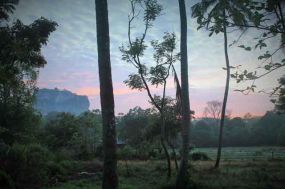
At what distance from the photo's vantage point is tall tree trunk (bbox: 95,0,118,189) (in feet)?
32.8

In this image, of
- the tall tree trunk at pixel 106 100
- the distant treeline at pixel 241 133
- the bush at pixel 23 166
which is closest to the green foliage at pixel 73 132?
the distant treeline at pixel 241 133

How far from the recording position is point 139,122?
48969 mm

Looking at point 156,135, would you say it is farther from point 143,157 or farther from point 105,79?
point 105,79

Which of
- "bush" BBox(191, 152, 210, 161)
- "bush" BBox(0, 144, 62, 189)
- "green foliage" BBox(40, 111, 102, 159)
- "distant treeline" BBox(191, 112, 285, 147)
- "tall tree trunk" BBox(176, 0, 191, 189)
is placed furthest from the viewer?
"distant treeline" BBox(191, 112, 285, 147)

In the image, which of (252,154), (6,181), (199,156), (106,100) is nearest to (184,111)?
(106,100)

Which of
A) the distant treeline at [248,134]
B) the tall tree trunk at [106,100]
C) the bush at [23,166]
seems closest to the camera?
the tall tree trunk at [106,100]

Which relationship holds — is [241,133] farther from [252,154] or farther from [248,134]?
[252,154]

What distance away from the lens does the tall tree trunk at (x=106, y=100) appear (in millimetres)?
9984

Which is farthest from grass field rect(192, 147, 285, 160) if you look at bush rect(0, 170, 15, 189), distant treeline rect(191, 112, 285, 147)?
bush rect(0, 170, 15, 189)

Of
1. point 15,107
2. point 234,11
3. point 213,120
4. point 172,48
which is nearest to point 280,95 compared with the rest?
point 234,11

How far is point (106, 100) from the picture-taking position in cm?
1020

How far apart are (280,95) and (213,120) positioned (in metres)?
94.8

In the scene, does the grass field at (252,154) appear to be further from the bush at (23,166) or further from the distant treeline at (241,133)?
the bush at (23,166)

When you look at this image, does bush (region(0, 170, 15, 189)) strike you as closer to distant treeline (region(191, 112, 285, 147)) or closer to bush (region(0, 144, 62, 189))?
bush (region(0, 144, 62, 189))
